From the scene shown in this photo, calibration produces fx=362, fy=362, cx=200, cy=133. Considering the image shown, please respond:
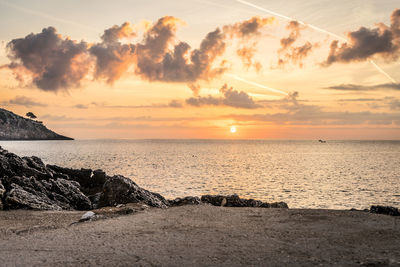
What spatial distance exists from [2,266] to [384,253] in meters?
8.99

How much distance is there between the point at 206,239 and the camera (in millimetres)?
10312

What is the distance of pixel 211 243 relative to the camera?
989 cm

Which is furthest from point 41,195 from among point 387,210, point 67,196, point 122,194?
point 387,210

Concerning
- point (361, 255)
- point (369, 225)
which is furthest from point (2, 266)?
point (369, 225)

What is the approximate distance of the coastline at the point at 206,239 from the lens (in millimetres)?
8523

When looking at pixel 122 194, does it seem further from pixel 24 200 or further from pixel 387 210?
pixel 387 210

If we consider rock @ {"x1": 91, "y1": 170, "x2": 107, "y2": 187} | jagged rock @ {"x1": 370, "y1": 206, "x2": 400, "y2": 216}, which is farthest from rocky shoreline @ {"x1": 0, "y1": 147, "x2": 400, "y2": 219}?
rock @ {"x1": 91, "y1": 170, "x2": 107, "y2": 187}

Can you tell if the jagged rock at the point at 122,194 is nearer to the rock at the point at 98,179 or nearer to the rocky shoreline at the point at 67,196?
the rocky shoreline at the point at 67,196

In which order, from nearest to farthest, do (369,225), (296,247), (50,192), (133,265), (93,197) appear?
(133,265), (296,247), (369,225), (50,192), (93,197)

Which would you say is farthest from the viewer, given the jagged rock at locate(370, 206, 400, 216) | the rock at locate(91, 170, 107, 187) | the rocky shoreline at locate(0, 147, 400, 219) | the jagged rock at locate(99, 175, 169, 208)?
the rock at locate(91, 170, 107, 187)

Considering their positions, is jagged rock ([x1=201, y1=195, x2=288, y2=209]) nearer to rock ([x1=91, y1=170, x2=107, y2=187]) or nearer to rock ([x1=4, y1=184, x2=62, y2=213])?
rock ([x1=4, y1=184, x2=62, y2=213])

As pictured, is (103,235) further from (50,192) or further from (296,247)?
(50,192)

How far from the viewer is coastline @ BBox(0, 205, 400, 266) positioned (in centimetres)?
852

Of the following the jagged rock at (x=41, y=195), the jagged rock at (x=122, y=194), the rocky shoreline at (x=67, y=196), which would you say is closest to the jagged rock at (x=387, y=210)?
the rocky shoreline at (x=67, y=196)
